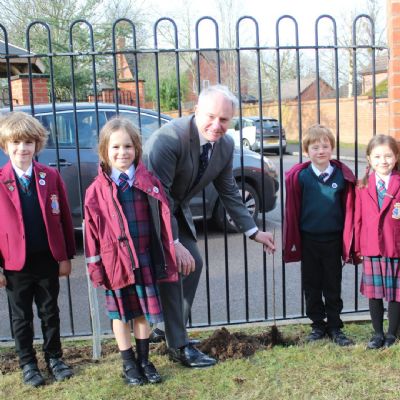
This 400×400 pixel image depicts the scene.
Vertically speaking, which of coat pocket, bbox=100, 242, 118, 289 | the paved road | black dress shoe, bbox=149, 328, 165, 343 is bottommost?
the paved road

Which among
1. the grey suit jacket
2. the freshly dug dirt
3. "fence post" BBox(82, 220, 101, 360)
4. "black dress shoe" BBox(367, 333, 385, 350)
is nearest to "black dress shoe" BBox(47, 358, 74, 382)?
the freshly dug dirt

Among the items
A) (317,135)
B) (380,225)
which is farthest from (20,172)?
(380,225)

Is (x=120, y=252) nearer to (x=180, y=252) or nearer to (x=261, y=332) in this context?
(x=180, y=252)

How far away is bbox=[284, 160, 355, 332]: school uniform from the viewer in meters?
3.47

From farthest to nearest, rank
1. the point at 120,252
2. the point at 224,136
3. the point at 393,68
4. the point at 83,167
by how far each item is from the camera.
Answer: the point at 83,167, the point at 393,68, the point at 224,136, the point at 120,252

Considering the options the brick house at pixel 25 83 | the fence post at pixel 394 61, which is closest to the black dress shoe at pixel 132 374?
the fence post at pixel 394 61

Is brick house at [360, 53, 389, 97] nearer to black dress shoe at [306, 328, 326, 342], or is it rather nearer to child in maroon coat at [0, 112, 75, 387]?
black dress shoe at [306, 328, 326, 342]

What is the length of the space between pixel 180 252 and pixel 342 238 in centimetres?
113

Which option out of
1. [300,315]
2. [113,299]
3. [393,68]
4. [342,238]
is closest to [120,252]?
[113,299]

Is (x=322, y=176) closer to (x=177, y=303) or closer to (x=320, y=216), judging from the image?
(x=320, y=216)

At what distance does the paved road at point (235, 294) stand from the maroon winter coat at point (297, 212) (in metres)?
0.26

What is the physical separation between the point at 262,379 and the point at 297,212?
1083mm

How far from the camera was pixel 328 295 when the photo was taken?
11.8 ft

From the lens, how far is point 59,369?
320 centimetres
